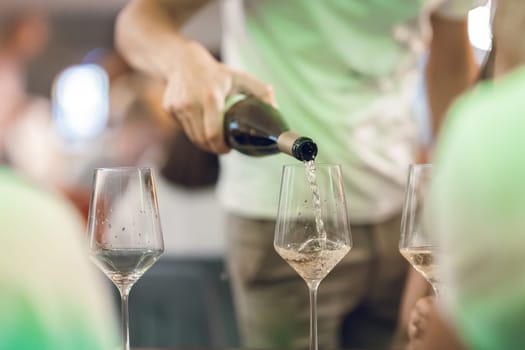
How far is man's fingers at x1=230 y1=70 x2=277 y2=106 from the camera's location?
1.16 meters

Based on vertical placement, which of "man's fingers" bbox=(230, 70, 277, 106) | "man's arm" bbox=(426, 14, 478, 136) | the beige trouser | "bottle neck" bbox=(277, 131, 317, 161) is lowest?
the beige trouser

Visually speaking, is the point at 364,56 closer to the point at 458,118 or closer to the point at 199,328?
the point at 458,118

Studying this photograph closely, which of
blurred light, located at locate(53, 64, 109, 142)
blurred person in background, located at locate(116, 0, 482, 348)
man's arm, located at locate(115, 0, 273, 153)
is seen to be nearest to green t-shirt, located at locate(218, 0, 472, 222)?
blurred person in background, located at locate(116, 0, 482, 348)

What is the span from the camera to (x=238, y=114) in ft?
3.78

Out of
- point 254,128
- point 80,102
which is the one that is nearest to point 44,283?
point 254,128

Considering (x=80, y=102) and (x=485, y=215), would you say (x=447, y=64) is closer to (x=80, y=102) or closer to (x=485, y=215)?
(x=485, y=215)

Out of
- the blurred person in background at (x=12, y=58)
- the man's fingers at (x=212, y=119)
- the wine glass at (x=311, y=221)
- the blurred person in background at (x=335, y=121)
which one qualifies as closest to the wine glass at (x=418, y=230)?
the wine glass at (x=311, y=221)

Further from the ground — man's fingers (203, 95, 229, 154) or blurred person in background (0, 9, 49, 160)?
blurred person in background (0, 9, 49, 160)

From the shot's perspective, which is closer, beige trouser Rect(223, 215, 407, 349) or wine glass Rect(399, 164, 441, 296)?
wine glass Rect(399, 164, 441, 296)

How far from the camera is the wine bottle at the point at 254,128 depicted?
3.66 ft

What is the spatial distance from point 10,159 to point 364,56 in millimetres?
2872

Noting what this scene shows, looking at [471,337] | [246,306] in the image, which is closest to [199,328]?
[246,306]

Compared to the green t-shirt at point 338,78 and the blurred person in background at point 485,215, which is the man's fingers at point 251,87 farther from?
the blurred person in background at point 485,215

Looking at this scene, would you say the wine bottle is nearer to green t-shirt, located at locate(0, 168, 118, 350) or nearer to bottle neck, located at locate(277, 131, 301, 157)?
bottle neck, located at locate(277, 131, 301, 157)
